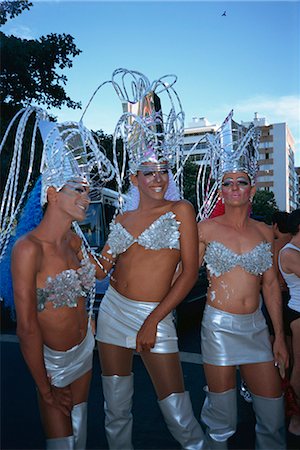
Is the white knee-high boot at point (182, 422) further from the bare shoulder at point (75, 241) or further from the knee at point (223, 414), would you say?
the bare shoulder at point (75, 241)

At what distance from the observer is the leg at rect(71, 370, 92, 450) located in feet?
7.72

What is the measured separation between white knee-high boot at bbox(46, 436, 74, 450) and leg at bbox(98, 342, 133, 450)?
48cm

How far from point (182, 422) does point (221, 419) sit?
0.32 metres

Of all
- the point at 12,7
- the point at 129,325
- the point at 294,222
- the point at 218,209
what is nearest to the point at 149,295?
the point at 129,325

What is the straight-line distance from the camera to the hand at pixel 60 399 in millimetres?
2150

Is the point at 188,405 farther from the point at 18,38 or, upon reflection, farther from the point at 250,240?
the point at 18,38

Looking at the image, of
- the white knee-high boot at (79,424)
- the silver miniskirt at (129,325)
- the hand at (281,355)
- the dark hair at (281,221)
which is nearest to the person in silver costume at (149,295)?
the silver miniskirt at (129,325)

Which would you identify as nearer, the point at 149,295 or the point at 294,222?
the point at 149,295

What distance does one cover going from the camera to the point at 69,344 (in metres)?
2.33

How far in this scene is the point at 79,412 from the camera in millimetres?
2371

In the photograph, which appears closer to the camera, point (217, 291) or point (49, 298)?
point (49, 298)

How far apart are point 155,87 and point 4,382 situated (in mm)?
3301

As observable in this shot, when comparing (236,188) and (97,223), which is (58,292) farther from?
(97,223)

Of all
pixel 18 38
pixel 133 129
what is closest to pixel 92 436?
pixel 133 129
